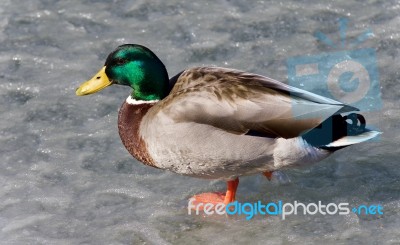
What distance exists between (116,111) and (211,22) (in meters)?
1.37

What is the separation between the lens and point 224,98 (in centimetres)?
496

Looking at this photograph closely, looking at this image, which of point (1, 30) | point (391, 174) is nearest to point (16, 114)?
point (1, 30)

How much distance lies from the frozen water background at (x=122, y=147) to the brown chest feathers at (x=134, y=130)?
0.36m

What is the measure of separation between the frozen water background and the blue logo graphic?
0.25 ft

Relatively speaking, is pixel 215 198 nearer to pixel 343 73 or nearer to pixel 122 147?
pixel 122 147

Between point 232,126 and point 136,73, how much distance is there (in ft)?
2.46

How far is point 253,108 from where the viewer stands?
4.92 metres

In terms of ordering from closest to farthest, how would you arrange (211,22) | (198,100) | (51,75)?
(198,100)
(51,75)
(211,22)

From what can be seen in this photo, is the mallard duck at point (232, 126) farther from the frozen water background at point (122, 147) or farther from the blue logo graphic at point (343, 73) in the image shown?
the blue logo graphic at point (343, 73)

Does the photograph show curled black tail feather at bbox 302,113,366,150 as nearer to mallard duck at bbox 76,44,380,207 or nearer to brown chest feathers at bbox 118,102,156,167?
mallard duck at bbox 76,44,380,207

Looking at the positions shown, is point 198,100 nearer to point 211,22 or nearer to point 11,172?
point 11,172

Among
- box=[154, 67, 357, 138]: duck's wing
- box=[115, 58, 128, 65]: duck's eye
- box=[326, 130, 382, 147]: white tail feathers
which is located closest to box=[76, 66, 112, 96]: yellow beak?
box=[115, 58, 128, 65]: duck's eye

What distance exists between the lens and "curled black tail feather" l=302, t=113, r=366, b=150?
501 centimetres

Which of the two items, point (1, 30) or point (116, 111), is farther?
point (1, 30)
